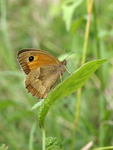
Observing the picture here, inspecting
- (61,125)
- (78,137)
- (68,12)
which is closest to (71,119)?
(78,137)

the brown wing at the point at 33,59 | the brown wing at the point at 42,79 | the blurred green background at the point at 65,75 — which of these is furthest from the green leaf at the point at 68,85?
the blurred green background at the point at 65,75

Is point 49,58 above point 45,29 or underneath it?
underneath

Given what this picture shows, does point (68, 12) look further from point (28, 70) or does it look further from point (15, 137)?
point (15, 137)

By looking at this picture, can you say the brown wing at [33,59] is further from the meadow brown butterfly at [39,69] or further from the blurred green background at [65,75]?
the blurred green background at [65,75]

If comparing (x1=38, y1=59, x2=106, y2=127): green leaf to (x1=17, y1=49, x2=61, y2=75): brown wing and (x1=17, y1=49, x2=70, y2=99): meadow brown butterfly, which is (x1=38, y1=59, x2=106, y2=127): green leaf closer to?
(x1=17, y1=49, x2=70, y2=99): meadow brown butterfly

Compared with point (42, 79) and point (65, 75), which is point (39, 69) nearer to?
point (42, 79)

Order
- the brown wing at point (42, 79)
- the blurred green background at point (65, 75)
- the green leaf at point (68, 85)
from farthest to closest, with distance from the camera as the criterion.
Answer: the blurred green background at point (65, 75) → the brown wing at point (42, 79) → the green leaf at point (68, 85)
